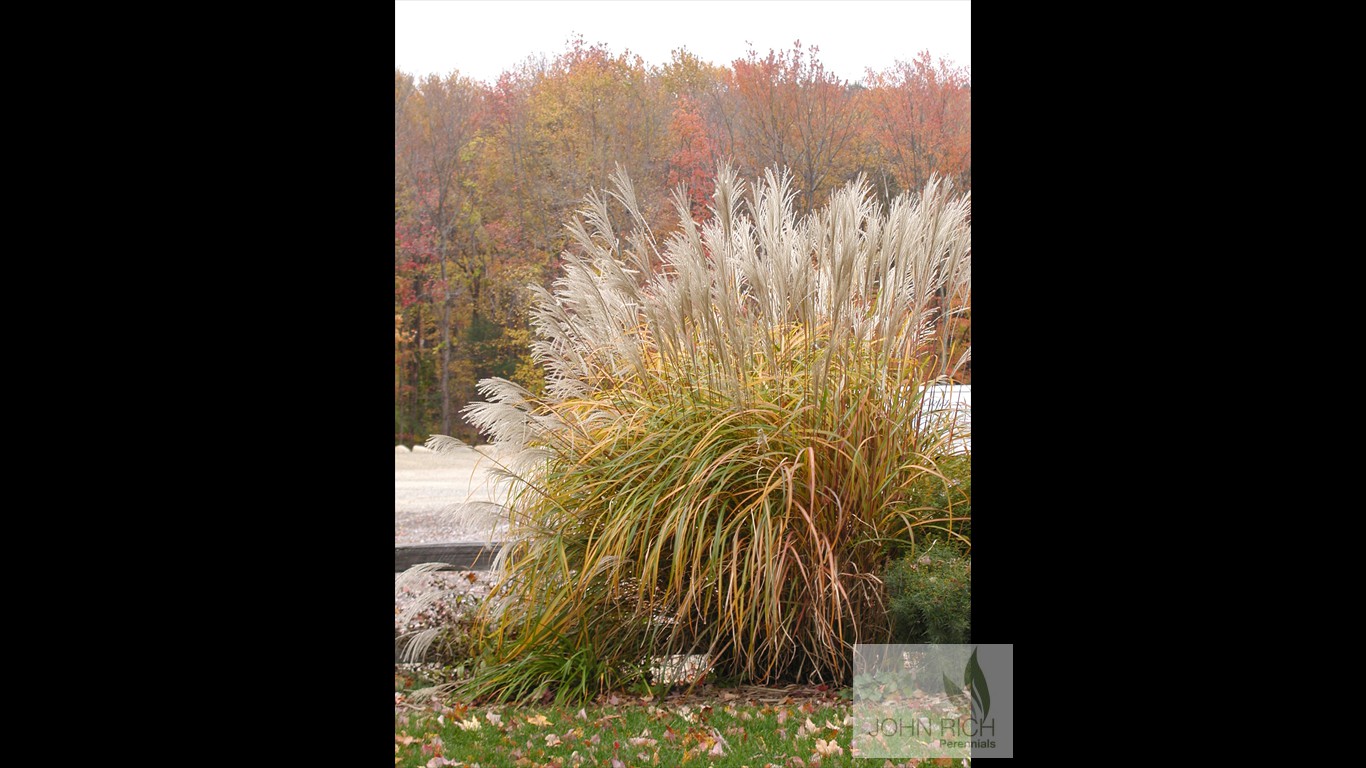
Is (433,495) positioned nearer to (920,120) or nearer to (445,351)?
(445,351)

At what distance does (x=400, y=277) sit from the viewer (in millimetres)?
11648

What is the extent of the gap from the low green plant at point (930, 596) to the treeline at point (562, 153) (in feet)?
26.7

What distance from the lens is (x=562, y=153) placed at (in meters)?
11.7

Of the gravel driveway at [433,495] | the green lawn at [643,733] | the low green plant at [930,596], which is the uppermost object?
the low green plant at [930,596]

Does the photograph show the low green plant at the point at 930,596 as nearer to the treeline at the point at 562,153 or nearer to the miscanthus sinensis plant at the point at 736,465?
the miscanthus sinensis plant at the point at 736,465

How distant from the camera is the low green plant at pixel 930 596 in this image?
106 inches

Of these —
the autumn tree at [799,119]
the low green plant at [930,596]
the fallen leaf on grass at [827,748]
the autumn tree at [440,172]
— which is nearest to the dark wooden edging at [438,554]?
the low green plant at [930,596]

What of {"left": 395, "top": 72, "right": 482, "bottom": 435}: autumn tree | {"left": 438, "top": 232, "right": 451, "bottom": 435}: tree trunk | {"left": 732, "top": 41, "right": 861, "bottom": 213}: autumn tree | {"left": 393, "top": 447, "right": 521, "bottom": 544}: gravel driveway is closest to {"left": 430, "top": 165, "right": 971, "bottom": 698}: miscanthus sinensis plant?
{"left": 393, "top": 447, "right": 521, "bottom": 544}: gravel driveway

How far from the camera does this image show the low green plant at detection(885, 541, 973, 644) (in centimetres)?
270
